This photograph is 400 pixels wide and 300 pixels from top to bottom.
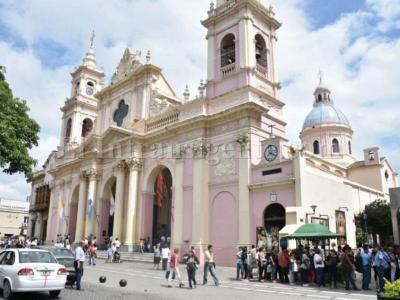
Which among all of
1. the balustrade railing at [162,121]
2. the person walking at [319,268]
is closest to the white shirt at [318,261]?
the person walking at [319,268]

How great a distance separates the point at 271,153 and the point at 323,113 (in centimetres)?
3037

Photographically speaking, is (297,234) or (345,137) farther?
(345,137)

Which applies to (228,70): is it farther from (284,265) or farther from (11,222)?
(11,222)

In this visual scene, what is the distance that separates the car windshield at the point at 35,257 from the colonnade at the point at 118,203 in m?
17.4

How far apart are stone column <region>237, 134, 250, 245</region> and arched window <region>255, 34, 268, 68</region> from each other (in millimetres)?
7129

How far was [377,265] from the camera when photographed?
13570 mm

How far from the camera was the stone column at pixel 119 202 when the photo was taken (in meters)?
29.5

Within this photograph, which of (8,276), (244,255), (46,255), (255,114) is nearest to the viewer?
(8,276)

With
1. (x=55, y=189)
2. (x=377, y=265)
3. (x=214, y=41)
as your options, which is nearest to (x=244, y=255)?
(x=377, y=265)

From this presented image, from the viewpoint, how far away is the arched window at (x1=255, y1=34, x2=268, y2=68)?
89.7 feet

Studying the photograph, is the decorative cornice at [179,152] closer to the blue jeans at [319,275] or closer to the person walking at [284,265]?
the person walking at [284,265]

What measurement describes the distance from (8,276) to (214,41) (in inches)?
869

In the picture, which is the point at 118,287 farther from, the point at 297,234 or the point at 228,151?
the point at 228,151

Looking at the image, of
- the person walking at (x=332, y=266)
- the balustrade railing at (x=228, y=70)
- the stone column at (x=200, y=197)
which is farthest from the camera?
the balustrade railing at (x=228, y=70)
